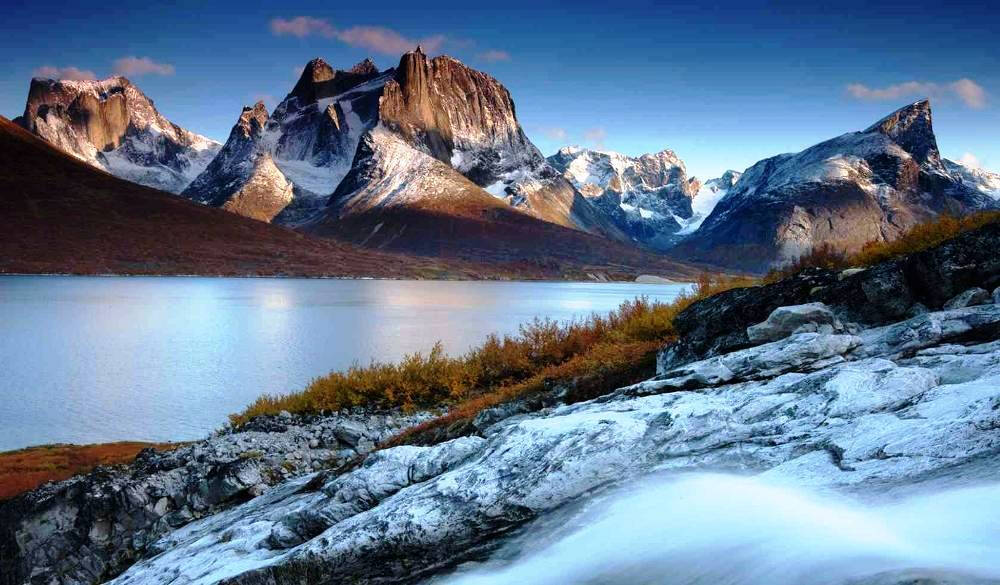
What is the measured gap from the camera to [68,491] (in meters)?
11.1

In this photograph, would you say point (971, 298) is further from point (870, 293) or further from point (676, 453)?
point (676, 453)

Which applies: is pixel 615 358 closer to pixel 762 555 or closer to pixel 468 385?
pixel 468 385

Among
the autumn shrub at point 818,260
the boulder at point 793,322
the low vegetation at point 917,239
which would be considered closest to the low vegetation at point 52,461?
the boulder at point 793,322

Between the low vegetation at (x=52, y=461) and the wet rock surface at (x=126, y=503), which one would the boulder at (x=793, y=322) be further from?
the low vegetation at (x=52, y=461)

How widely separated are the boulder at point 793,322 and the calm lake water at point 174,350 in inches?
463

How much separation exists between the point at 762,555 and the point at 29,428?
23050mm

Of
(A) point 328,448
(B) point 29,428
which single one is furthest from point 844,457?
(B) point 29,428

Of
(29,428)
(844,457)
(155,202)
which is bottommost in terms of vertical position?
(29,428)

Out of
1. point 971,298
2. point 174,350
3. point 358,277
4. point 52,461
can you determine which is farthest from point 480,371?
point 358,277

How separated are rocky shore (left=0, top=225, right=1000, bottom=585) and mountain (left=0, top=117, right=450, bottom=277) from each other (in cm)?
12717

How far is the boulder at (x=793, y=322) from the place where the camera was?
356 inches

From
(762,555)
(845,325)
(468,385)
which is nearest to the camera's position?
(762,555)

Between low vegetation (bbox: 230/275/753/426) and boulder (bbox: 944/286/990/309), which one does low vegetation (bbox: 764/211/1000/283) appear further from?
low vegetation (bbox: 230/275/753/426)

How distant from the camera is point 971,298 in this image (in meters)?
8.34
